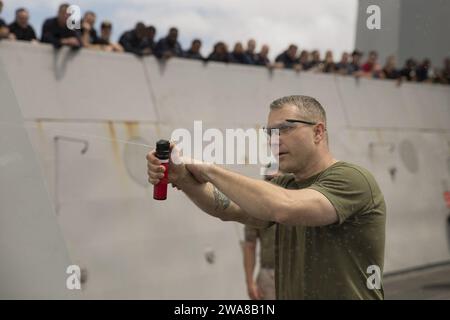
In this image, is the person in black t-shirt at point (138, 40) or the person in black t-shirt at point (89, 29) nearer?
the person in black t-shirt at point (89, 29)

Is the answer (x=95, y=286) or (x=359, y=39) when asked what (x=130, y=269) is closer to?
(x=95, y=286)

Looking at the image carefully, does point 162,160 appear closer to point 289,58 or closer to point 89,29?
point 89,29

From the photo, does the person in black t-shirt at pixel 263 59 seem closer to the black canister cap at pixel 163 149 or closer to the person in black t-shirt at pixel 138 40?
the person in black t-shirt at pixel 138 40

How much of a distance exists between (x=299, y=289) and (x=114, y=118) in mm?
5522

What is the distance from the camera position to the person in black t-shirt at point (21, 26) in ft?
24.1

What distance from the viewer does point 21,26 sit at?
7367 millimetres

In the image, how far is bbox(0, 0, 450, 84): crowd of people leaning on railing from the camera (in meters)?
7.46

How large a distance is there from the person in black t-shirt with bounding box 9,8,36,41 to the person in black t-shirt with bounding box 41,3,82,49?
0.17 metres

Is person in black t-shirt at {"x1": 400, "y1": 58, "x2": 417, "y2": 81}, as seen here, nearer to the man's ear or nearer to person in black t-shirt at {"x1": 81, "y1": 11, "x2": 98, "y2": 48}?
person in black t-shirt at {"x1": 81, "y1": 11, "x2": 98, "y2": 48}

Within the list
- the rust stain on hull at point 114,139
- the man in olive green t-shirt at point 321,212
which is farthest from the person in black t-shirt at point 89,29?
the man in olive green t-shirt at point 321,212

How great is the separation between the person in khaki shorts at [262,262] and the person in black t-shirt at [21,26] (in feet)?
10.7

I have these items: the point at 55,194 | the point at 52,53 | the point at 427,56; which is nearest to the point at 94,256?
the point at 55,194

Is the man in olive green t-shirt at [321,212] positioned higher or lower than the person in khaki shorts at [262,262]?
higher

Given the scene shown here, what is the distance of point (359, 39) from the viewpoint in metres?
15.9
